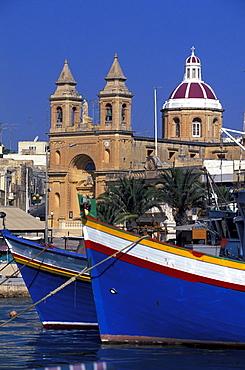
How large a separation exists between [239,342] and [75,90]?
82.9 m

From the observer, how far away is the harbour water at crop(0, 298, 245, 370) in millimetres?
22203

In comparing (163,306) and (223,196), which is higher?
(223,196)

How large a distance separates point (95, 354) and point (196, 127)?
90.2m

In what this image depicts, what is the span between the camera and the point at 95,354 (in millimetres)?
23891

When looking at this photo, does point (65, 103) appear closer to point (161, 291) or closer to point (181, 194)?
point (181, 194)

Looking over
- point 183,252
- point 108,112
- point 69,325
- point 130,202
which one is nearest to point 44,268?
point 69,325

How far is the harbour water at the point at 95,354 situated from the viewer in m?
22.2

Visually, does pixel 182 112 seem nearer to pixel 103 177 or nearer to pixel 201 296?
pixel 103 177

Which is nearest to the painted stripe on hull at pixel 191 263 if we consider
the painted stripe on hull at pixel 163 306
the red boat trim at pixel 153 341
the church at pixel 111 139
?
the painted stripe on hull at pixel 163 306

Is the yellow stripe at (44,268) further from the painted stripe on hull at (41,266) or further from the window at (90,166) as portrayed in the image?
the window at (90,166)

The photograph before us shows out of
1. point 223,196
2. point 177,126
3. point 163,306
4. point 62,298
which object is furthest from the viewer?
point 177,126

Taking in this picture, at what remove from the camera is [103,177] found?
9712 cm

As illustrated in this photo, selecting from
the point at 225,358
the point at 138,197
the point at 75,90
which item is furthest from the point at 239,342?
the point at 75,90

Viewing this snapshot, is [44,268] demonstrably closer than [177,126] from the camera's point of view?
Yes
